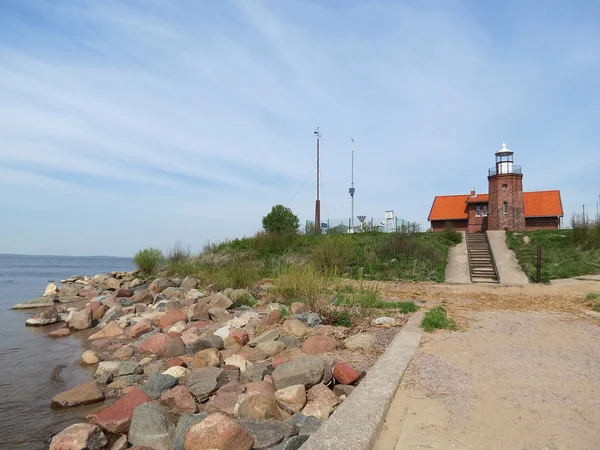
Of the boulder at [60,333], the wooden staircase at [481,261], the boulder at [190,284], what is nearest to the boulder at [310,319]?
the boulder at [60,333]

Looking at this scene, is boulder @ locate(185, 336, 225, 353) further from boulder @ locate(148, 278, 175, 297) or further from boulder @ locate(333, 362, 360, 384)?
boulder @ locate(148, 278, 175, 297)

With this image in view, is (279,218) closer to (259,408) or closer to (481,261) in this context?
(481,261)

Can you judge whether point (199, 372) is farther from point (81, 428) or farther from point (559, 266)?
point (559, 266)

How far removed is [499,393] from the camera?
12.6ft

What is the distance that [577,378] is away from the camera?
14.2 feet

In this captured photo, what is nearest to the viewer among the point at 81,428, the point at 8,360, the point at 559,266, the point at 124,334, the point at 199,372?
the point at 81,428

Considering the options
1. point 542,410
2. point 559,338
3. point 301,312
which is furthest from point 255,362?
point 559,338

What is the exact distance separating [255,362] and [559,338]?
4.42 meters

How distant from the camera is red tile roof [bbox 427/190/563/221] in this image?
117ft

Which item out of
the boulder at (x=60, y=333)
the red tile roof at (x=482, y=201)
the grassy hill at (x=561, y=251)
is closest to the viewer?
the boulder at (x=60, y=333)

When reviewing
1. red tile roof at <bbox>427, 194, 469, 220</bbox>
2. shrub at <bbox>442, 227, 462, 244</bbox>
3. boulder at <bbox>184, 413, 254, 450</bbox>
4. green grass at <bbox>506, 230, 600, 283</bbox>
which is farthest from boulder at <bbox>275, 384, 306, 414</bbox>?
red tile roof at <bbox>427, 194, 469, 220</bbox>

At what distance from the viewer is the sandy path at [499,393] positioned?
2.98 m

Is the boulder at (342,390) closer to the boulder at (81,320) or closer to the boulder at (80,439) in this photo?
the boulder at (80,439)

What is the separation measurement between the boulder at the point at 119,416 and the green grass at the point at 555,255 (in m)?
16.0
